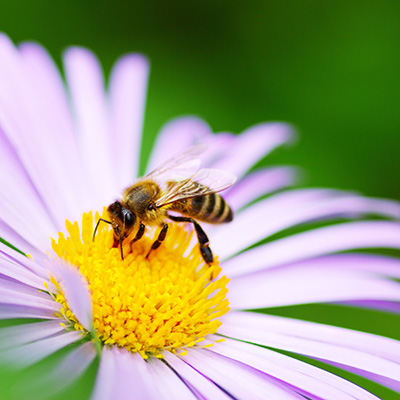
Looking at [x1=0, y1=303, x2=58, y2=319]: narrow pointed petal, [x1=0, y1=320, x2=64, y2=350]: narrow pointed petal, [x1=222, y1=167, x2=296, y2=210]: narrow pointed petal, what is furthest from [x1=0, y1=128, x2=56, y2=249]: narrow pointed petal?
[x1=222, y1=167, x2=296, y2=210]: narrow pointed petal

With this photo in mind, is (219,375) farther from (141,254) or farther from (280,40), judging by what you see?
(280,40)

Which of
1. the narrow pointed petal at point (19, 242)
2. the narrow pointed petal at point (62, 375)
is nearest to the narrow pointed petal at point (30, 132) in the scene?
the narrow pointed petal at point (19, 242)

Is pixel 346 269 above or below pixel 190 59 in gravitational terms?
below

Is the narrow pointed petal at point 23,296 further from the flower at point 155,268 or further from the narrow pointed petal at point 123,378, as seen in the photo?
the narrow pointed petal at point 123,378

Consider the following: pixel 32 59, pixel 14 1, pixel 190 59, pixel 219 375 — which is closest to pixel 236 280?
pixel 219 375

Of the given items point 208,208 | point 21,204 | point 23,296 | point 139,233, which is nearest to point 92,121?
point 21,204

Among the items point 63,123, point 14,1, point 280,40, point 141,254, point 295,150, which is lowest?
point 141,254

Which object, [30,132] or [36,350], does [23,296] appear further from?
[30,132]
